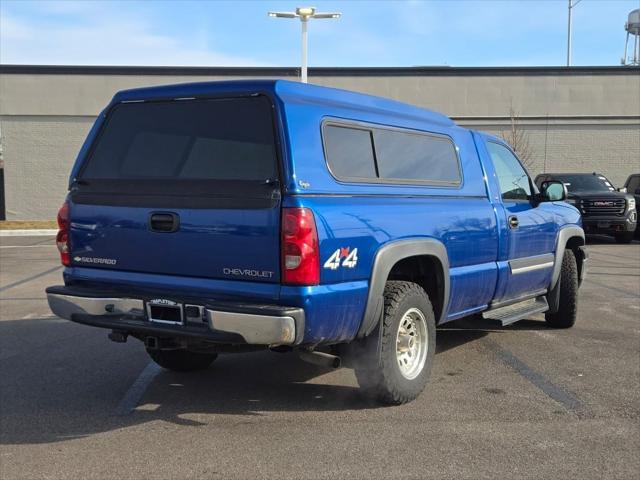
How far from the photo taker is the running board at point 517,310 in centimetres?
552

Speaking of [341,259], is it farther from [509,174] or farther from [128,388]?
[509,174]

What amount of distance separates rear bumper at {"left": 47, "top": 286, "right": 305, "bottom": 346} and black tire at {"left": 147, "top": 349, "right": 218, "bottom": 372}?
3.55 ft

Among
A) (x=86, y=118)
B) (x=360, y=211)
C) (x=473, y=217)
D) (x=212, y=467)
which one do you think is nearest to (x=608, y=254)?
(x=473, y=217)

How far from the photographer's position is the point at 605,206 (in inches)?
610

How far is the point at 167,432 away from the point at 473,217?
2883mm

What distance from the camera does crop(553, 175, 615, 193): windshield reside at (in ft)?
53.5

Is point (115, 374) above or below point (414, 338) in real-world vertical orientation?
below

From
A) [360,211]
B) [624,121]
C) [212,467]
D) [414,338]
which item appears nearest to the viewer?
[212,467]

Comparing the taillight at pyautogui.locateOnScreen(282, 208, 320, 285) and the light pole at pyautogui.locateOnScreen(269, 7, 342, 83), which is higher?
the light pole at pyautogui.locateOnScreen(269, 7, 342, 83)

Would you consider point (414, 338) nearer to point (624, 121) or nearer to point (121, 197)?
point (121, 197)

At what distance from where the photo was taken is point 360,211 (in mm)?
3920

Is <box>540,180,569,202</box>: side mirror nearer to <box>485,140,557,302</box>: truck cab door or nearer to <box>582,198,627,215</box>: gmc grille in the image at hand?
<box>485,140,557,302</box>: truck cab door

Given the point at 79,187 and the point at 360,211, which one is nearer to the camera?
the point at 360,211

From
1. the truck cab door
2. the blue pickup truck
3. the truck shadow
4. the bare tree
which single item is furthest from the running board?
the bare tree
